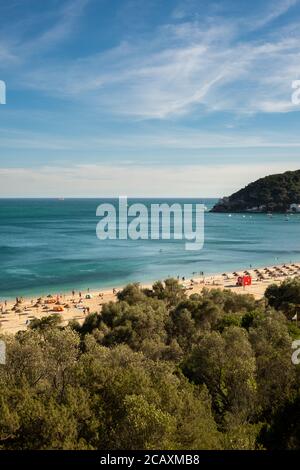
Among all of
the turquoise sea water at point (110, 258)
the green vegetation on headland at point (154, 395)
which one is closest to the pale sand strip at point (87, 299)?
the turquoise sea water at point (110, 258)

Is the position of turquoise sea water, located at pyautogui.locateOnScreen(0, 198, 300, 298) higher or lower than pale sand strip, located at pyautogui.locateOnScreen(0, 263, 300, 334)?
higher

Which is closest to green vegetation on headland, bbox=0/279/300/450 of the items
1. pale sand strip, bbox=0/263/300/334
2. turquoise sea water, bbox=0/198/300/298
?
pale sand strip, bbox=0/263/300/334

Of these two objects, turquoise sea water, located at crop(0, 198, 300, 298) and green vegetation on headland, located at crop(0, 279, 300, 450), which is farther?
turquoise sea water, located at crop(0, 198, 300, 298)

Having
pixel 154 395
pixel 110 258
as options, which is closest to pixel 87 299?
pixel 110 258

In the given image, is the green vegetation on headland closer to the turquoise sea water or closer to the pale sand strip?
the pale sand strip

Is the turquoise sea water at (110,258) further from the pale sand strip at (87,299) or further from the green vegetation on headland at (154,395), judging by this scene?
the green vegetation on headland at (154,395)
